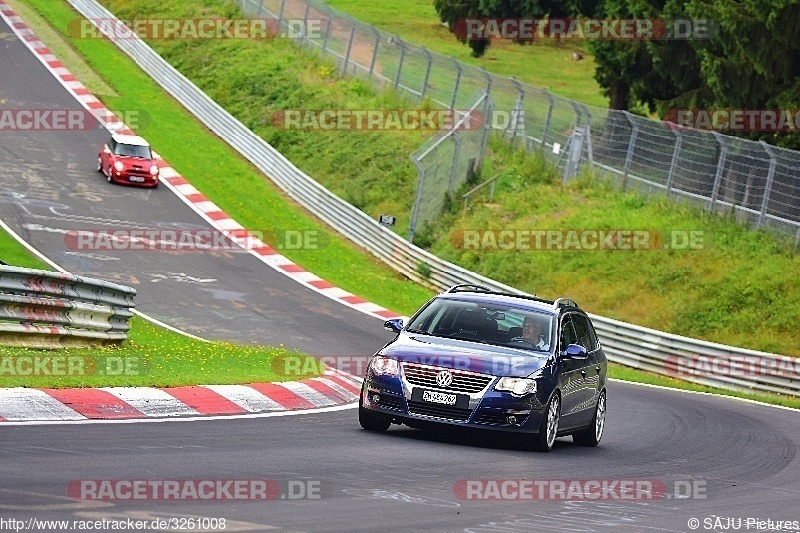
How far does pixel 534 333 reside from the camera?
13922 millimetres

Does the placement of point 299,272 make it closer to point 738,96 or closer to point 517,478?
point 738,96

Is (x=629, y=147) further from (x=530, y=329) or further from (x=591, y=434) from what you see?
(x=530, y=329)

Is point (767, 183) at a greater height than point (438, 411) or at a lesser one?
lesser

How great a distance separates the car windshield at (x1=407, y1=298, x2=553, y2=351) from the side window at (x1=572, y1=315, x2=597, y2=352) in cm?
86

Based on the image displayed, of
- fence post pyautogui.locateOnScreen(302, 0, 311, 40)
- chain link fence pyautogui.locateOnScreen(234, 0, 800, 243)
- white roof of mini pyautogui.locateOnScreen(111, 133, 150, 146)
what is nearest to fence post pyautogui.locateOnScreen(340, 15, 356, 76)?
chain link fence pyautogui.locateOnScreen(234, 0, 800, 243)

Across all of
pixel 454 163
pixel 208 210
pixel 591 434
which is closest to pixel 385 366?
pixel 591 434

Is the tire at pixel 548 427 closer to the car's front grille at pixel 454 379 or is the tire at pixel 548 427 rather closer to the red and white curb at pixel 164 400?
the car's front grille at pixel 454 379

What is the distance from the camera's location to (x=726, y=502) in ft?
35.7

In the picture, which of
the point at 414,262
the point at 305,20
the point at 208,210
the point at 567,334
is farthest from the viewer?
the point at 305,20

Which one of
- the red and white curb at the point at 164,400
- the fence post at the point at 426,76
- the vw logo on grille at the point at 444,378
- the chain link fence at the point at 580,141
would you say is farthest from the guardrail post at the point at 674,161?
the vw logo on grille at the point at 444,378

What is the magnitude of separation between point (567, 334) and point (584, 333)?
2.88ft

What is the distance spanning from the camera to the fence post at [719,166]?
30969 millimetres

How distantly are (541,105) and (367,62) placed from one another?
1044cm

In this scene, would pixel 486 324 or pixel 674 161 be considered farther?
pixel 674 161
